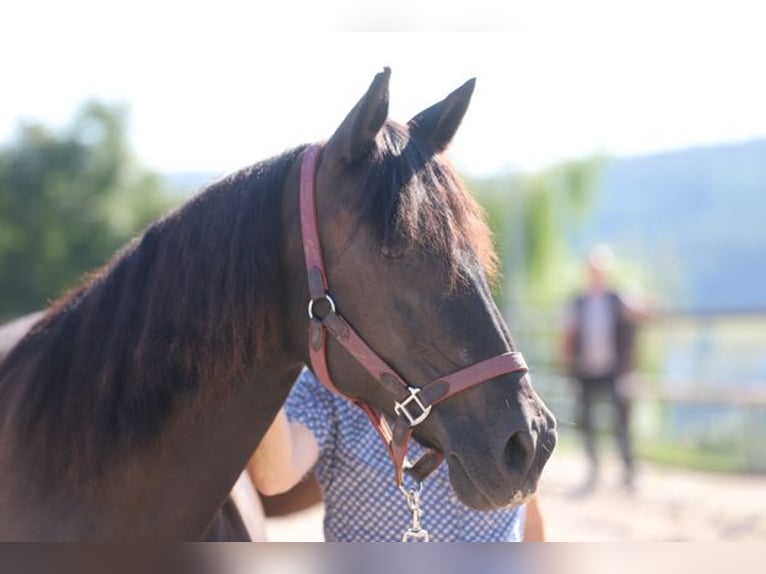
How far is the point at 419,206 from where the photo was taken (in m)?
2.23

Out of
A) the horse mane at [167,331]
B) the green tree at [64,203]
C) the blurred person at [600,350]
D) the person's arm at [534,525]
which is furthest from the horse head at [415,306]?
the green tree at [64,203]

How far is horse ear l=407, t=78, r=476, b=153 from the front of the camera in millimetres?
2449

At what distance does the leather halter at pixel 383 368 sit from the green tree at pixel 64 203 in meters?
15.8

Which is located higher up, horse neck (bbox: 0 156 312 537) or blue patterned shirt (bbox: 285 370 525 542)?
horse neck (bbox: 0 156 312 537)

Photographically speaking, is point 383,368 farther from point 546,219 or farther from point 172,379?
point 546,219

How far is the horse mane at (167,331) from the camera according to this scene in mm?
2285

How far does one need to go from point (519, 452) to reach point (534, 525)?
0.96 m

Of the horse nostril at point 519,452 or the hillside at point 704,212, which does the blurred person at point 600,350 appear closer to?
the horse nostril at point 519,452

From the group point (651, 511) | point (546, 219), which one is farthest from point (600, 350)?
point (546, 219)

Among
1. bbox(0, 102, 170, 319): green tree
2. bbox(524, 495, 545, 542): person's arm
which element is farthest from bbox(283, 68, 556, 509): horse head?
bbox(0, 102, 170, 319): green tree

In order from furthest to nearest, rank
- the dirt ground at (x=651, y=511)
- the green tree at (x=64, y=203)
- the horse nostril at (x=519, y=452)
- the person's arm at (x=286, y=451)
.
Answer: the green tree at (x=64, y=203) < the dirt ground at (x=651, y=511) < the person's arm at (x=286, y=451) < the horse nostril at (x=519, y=452)

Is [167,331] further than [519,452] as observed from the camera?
Yes

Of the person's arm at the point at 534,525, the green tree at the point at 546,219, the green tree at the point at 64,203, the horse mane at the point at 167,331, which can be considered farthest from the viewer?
the green tree at the point at 546,219

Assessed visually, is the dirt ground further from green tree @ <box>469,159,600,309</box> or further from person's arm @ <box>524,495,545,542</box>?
green tree @ <box>469,159,600,309</box>
